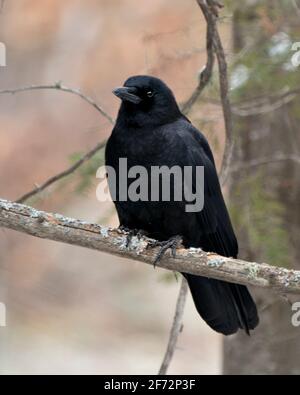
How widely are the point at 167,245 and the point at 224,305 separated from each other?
73cm

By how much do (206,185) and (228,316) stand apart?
81 centimetres

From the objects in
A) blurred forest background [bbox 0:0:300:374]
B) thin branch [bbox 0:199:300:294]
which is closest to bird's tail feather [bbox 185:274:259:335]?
thin branch [bbox 0:199:300:294]

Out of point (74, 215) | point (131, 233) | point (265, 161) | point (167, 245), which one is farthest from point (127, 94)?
point (74, 215)

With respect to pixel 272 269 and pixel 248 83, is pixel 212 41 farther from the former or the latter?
pixel 272 269

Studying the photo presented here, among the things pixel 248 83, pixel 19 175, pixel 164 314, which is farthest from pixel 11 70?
pixel 248 83

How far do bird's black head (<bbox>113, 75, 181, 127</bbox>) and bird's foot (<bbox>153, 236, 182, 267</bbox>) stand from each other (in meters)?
0.72

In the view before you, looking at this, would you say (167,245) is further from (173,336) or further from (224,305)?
(224,305)

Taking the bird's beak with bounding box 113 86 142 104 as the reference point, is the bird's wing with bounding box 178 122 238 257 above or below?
below

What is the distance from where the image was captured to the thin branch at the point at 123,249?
3986mm

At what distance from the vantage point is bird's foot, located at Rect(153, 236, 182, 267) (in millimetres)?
4395

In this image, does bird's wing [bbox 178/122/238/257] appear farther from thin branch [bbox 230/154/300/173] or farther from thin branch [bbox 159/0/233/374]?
thin branch [bbox 230/154/300/173]

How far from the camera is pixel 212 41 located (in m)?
4.76

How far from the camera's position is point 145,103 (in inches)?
193

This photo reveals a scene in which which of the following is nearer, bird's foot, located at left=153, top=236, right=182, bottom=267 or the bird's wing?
bird's foot, located at left=153, top=236, right=182, bottom=267
